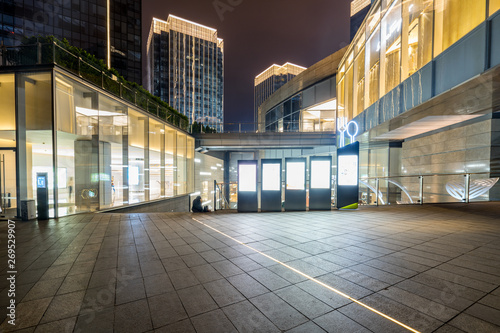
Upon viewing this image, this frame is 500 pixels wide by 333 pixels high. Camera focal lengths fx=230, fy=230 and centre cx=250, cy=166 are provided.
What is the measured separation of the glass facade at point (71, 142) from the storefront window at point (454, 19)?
14.3m

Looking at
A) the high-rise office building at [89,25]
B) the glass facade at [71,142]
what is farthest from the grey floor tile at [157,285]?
the high-rise office building at [89,25]

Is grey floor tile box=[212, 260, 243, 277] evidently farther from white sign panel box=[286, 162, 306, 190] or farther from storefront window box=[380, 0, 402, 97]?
storefront window box=[380, 0, 402, 97]

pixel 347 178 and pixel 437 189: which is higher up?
pixel 347 178

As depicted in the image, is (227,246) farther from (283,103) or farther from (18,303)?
(283,103)

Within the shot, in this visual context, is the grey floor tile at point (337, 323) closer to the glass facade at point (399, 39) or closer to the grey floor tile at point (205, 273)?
the grey floor tile at point (205, 273)

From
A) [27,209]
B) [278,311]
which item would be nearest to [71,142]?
[27,209]

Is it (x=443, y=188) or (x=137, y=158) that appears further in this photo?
(x=137, y=158)

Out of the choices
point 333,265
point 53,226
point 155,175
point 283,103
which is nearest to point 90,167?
point 53,226

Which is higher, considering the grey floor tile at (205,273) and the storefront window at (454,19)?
the storefront window at (454,19)

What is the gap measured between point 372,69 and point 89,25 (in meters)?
56.4

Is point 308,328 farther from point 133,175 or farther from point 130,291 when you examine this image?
point 133,175

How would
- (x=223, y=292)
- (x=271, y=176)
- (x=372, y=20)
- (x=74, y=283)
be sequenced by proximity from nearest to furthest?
(x=223, y=292) < (x=74, y=283) < (x=271, y=176) < (x=372, y=20)

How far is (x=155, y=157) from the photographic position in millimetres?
15430

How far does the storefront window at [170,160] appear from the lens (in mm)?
16344
